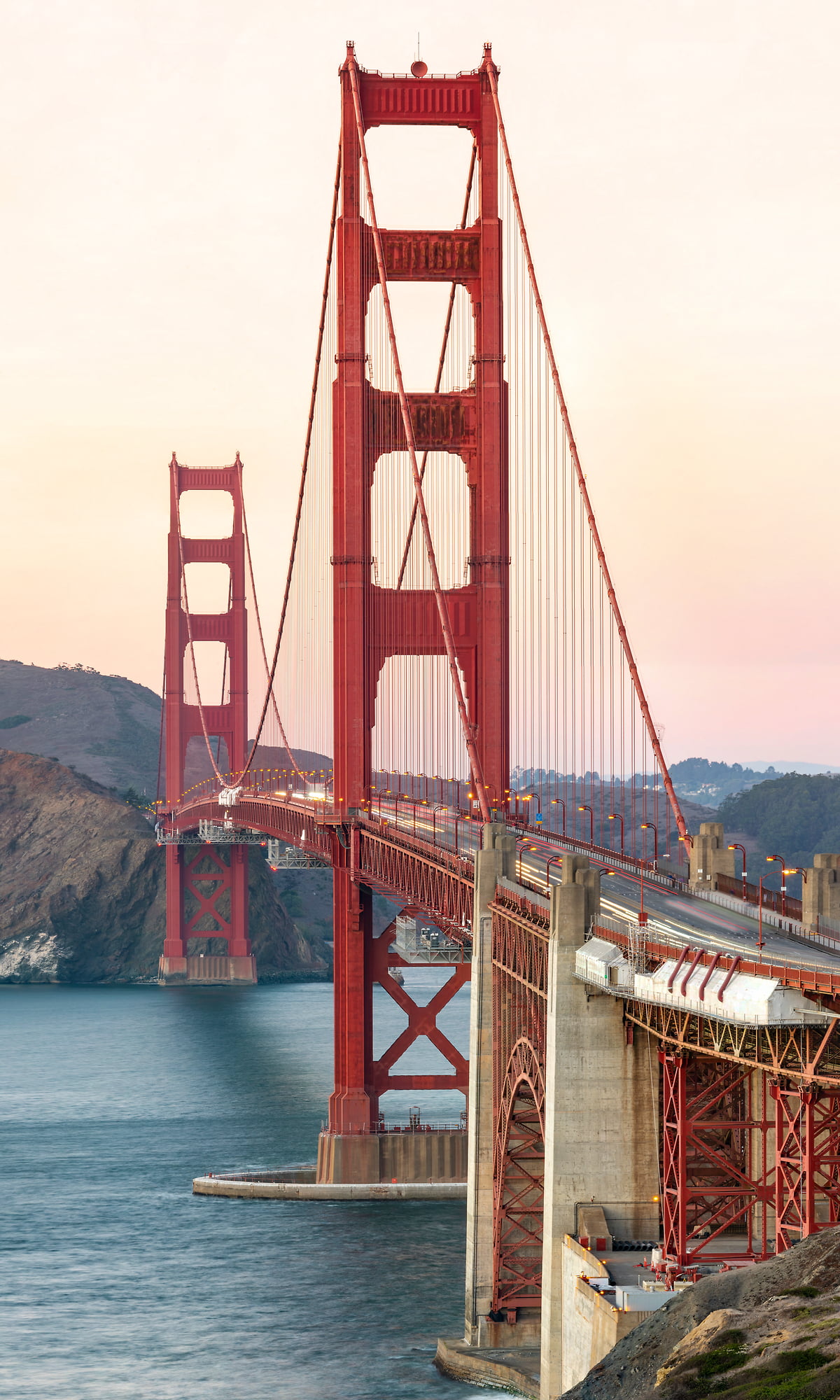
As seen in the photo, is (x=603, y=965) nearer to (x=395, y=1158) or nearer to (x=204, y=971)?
(x=395, y=1158)

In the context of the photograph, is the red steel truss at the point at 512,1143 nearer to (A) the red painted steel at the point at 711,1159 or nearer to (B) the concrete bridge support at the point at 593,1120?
(B) the concrete bridge support at the point at 593,1120

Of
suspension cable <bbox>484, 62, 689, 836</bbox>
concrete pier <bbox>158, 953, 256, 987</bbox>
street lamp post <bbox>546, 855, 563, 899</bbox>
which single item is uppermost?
suspension cable <bbox>484, 62, 689, 836</bbox>

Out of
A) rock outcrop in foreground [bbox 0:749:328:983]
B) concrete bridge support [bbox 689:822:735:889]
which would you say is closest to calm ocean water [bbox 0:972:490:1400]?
concrete bridge support [bbox 689:822:735:889]

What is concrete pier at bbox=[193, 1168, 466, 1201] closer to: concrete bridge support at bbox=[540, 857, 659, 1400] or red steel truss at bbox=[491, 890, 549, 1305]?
red steel truss at bbox=[491, 890, 549, 1305]

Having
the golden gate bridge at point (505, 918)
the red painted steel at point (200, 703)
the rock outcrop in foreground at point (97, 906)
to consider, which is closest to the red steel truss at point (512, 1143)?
the golden gate bridge at point (505, 918)

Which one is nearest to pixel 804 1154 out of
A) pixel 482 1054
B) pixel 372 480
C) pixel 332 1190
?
pixel 482 1054
